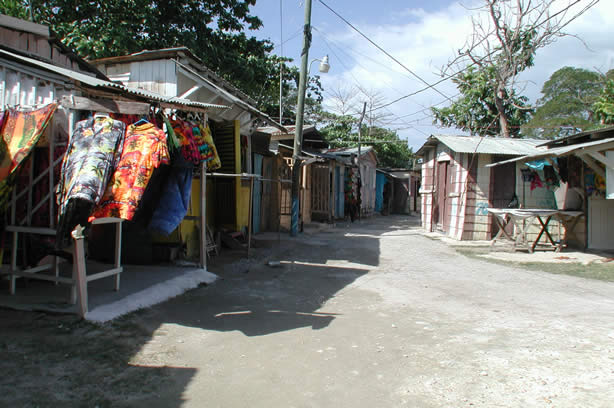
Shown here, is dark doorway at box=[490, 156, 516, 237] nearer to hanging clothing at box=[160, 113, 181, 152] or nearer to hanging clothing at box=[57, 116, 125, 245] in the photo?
hanging clothing at box=[160, 113, 181, 152]

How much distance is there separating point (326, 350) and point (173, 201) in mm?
2460

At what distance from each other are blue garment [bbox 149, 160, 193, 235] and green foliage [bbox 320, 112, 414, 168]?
1876 centimetres

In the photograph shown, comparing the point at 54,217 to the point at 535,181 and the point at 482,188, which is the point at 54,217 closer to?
the point at 482,188

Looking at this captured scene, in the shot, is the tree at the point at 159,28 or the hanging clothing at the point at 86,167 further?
the tree at the point at 159,28

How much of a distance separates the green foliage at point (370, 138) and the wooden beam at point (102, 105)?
19541 millimetres

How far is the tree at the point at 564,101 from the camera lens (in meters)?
23.1

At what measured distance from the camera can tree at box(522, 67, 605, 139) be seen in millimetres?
23078

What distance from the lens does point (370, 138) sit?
2895 centimetres

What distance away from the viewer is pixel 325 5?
484 inches

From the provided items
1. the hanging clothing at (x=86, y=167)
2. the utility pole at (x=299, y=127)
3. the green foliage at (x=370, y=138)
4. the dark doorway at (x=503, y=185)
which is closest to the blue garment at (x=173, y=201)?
the hanging clothing at (x=86, y=167)

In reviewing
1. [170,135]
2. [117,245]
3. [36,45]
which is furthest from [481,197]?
[36,45]

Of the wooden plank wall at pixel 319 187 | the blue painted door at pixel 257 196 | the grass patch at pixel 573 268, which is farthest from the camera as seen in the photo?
the wooden plank wall at pixel 319 187

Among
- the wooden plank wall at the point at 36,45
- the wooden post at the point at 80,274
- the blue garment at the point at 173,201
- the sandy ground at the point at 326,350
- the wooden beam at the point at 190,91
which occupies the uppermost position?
the wooden plank wall at the point at 36,45

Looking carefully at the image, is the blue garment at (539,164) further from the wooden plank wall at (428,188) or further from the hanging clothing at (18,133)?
the hanging clothing at (18,133)
